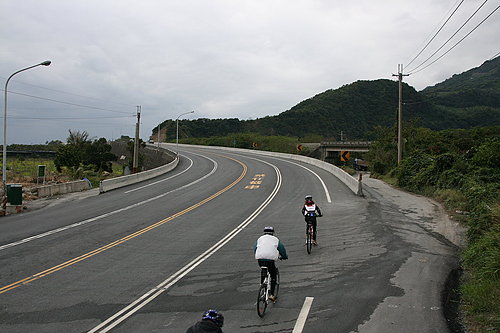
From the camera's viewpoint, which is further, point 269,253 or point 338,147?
point 338,147

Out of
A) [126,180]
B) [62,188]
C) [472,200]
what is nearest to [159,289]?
[472,200]

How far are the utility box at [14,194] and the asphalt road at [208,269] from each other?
49.4 inches

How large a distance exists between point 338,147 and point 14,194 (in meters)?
80.5

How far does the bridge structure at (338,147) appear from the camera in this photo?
90363 millimetres

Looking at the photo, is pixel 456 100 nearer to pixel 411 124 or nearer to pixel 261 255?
pixel 411 124

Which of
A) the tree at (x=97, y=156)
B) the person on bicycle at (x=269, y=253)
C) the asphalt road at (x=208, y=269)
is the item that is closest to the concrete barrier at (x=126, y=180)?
the asphalt road at (x=208, y=269)

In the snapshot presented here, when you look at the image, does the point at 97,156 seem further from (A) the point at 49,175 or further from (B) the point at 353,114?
(B) the point at 353,114

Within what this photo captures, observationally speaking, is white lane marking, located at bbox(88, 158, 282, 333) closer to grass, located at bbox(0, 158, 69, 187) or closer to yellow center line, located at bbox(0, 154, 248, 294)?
yellow center line, located at bbox(0, 154, 248, 294)

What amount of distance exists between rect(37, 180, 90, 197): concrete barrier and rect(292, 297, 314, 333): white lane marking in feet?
73.7

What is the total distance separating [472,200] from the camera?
60.0 feet

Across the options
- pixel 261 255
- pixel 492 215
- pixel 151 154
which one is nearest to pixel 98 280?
pixel 261 255

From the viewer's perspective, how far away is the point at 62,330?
7180 millimetres

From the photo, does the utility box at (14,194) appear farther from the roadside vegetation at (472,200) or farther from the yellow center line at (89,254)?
the roadside vegetation at (472,200)

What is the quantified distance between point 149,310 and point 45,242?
799 centimetres
